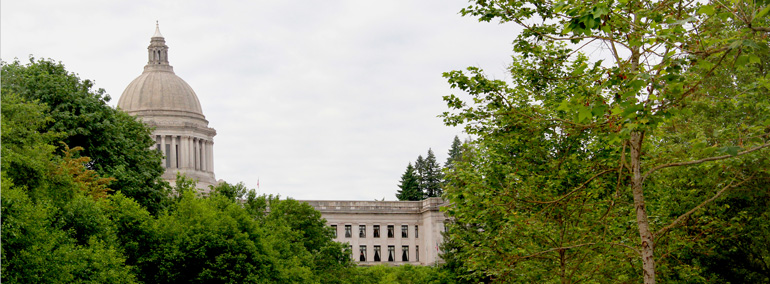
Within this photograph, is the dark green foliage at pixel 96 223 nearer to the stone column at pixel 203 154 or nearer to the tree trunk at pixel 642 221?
the tree trunk at pixel 642 221

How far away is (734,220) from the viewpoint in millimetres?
27891

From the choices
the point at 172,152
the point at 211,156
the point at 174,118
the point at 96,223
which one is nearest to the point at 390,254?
the point at 211,156

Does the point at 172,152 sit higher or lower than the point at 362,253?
A: higher

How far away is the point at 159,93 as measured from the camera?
14312cm

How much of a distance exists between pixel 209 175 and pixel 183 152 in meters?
6.46

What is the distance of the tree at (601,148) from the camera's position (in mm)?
16172

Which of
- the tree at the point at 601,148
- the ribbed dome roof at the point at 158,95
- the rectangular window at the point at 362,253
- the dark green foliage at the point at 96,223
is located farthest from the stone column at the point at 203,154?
the tree at the point at 601,148

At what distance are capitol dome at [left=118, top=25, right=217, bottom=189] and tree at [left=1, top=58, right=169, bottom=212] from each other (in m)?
88.6

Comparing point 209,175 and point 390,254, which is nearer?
point 390,254

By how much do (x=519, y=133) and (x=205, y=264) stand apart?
27839mm

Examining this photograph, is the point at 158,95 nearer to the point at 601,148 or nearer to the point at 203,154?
the point at 203,154

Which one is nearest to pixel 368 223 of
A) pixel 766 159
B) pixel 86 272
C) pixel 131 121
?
pixel 131 121

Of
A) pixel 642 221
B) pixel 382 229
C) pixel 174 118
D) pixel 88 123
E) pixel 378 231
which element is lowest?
pixel 642 221

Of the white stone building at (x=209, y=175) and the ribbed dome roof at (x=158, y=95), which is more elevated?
the ribbed dome roof at (x=158, y=95)
